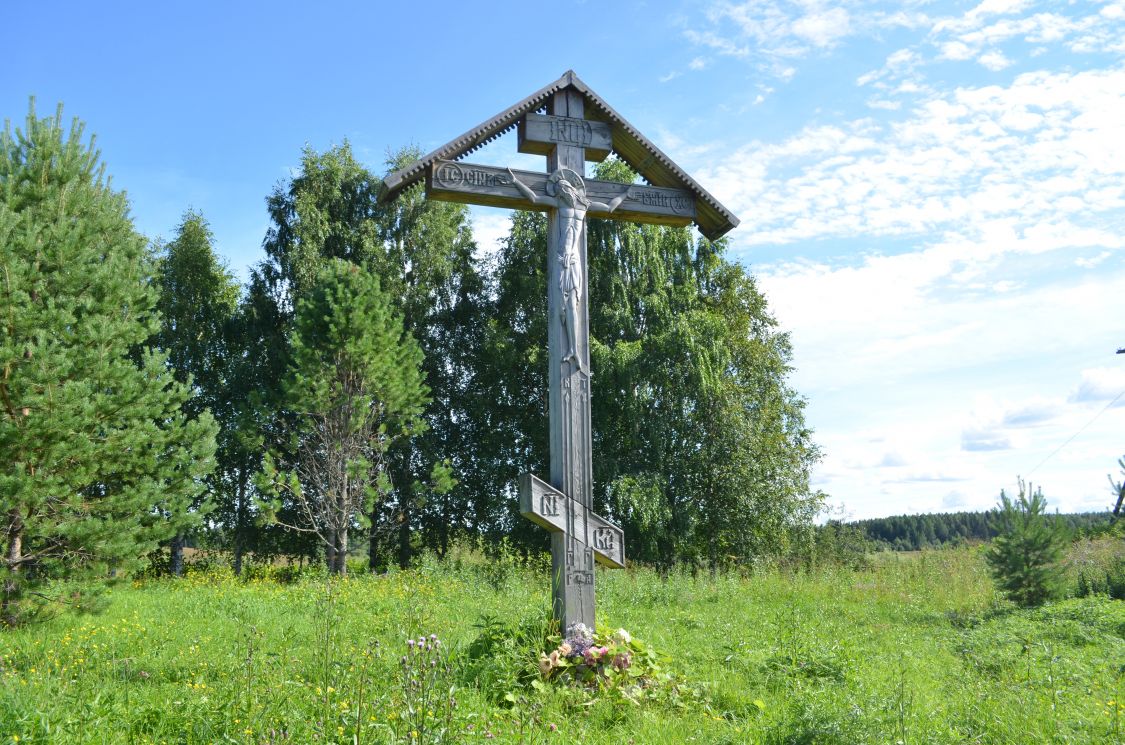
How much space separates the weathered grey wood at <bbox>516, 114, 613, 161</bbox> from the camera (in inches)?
239

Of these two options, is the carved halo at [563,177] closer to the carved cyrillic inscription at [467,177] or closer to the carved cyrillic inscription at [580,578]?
the carved cyrillic inscription at [467,177]

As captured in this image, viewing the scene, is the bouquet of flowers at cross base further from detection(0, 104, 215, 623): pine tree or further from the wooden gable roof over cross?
detection(0, 104, 215, 623): pine tree

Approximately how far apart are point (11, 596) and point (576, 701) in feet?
25.0

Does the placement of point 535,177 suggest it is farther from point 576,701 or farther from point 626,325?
point 626,325

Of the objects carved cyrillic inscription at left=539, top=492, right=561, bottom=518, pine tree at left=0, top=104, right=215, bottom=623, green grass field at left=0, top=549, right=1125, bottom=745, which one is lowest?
green grass field at left=0, top=549, right=1125, bottom=745

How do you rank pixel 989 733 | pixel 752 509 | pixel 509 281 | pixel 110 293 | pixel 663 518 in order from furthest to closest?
pixel 509 281 < pixel 752 509 < pixel 663 518 < pixel 110 293 < pixel 989 733

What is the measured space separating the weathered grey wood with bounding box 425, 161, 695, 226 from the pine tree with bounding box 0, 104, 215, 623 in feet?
18.2

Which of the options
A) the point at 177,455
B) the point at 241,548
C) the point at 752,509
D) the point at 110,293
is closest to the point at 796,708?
the point at 177,455

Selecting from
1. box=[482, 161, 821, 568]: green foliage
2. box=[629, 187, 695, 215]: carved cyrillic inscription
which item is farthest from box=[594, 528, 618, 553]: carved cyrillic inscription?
box=[482, 161, 821, 568]: green foliage

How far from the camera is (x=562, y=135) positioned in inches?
242

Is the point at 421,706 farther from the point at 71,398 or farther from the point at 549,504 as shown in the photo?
the point at 71,398

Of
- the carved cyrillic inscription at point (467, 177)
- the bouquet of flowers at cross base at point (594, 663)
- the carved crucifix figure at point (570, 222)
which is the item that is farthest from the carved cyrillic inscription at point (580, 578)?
the carved cyrillic inscription at point (467, 177)

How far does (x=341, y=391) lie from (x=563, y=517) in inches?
433

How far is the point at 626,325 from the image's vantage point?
19.6 meters
